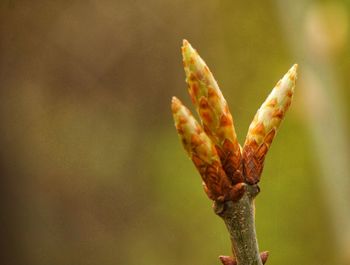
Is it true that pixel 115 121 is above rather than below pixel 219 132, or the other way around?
above

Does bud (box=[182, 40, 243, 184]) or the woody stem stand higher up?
bud (box=[182, 40, 243, 184])

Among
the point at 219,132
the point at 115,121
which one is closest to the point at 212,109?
the point at 219,132

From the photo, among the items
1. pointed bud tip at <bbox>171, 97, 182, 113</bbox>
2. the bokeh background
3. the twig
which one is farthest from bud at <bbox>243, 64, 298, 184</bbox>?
→ the bokeh background

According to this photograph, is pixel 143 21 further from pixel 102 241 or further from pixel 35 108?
pixel 102 241

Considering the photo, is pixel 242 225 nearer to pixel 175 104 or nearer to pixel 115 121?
pixel 175 104

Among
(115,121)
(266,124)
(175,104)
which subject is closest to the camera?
(175,104)

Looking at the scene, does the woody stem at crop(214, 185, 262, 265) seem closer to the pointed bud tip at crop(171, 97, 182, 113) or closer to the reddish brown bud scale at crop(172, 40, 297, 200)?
the reddish brown bud scale at crop(172, 40, 297, 200)
